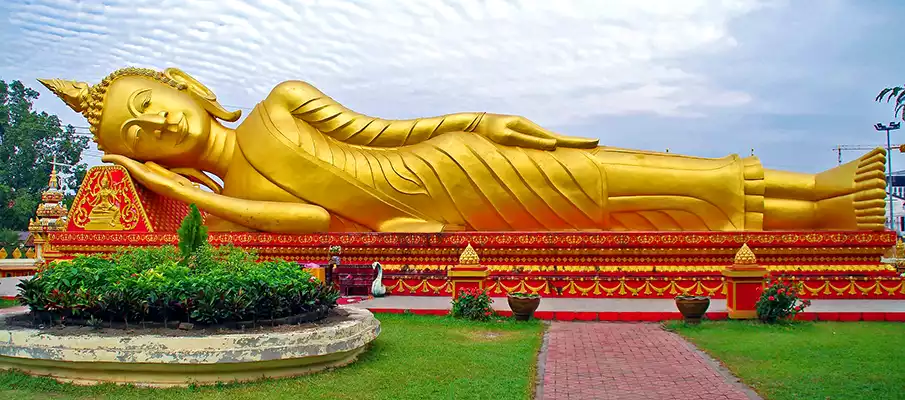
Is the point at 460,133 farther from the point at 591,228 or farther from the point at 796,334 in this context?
the point at 796,334

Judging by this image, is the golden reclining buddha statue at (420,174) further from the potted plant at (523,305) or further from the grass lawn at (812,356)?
the grass lawn at (812,356)

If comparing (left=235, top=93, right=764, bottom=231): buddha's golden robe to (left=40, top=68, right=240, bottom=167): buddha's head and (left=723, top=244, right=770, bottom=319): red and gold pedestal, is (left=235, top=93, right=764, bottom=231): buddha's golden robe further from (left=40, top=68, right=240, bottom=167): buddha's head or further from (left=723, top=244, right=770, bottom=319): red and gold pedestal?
(left=723, top=244, right=770, bottom=319): red and gold pedestal

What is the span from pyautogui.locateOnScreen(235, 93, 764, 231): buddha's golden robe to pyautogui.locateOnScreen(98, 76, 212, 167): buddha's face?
3.80 ft

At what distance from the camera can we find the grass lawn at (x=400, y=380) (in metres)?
4.96

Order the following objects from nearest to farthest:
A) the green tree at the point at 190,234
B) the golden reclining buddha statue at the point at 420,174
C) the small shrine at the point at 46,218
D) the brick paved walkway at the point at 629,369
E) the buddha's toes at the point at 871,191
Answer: the brick paved walkway at the point at 629,369
the green tree at the point at 190,234
the buddha's toes at the point at 871,191
the golden reclining buddha statue at the point at 420,174
the small shrine at the point at 46,218

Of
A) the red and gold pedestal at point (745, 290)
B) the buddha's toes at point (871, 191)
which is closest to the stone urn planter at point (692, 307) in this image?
the red and gold pedestal at point (745, 290)

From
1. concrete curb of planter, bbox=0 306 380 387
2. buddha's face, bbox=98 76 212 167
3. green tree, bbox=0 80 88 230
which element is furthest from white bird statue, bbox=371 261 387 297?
green tree, bbox=0 80 88 230

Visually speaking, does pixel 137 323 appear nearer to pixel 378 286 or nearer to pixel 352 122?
pixel 378 286

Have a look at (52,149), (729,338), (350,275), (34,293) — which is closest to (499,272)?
(350,275)

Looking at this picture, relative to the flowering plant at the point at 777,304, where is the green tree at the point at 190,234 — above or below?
above

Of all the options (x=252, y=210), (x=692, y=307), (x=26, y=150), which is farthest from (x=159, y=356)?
(x=26, y=150)

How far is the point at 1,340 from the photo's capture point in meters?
5.39

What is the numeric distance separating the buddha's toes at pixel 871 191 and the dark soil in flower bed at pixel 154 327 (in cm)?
991

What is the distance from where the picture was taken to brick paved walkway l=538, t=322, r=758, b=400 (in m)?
5.27
